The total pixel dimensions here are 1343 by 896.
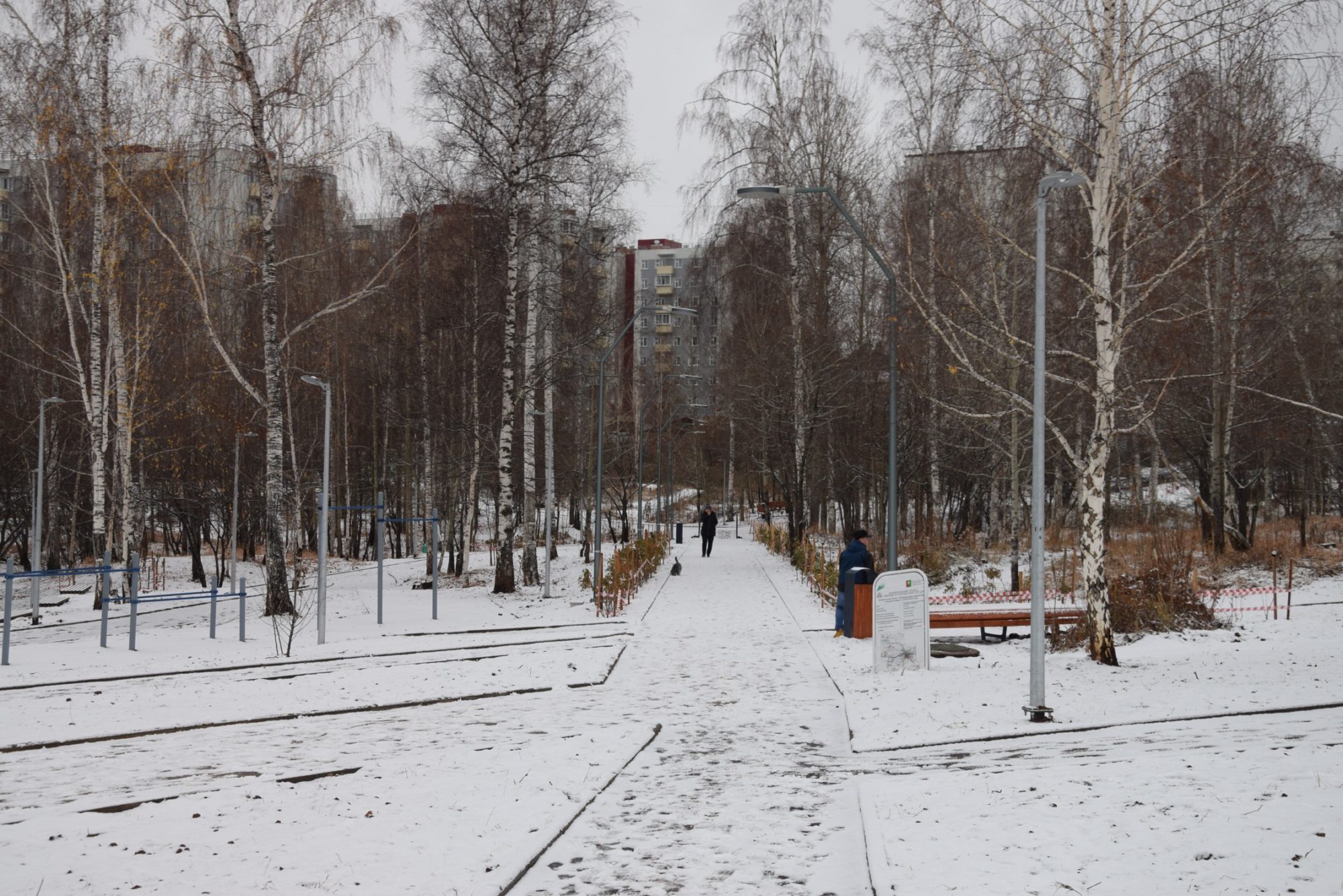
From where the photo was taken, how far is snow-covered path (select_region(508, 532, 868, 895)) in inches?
218

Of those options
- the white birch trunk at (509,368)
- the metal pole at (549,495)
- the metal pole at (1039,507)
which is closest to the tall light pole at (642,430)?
the metal pole at (549,495)

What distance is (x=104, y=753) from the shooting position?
8.59 m

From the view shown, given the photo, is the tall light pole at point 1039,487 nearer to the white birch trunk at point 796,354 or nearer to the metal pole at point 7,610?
the metal pole at point 7,610

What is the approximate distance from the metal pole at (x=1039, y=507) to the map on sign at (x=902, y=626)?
8.97 feet

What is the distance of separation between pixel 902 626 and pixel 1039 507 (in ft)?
10.7

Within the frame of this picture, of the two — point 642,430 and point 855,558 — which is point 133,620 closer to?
point 855,558

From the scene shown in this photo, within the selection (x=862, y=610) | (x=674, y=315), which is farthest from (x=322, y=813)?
(x=674, y=315)

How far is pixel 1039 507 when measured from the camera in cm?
959

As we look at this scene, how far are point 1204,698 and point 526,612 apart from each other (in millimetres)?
13369

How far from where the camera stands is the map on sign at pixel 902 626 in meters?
12.3

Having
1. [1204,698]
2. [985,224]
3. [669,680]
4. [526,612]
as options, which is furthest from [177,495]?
[1204,698]

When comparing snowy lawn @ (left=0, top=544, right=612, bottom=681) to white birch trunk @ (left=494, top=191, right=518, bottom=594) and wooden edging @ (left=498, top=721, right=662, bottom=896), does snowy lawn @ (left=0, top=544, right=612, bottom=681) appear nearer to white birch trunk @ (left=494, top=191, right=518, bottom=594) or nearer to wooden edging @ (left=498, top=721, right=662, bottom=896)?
white birch trunk @ (left=494, top=191, right=518, bottom=594)

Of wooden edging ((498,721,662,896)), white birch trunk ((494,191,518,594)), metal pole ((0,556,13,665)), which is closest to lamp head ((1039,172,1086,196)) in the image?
wooden edging ((498,721,662,896))

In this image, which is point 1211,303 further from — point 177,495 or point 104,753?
point 177,495
